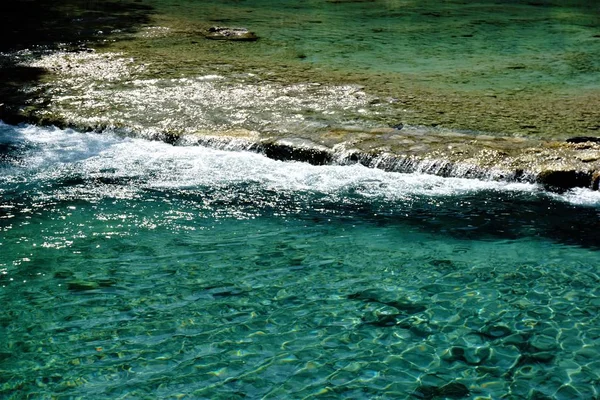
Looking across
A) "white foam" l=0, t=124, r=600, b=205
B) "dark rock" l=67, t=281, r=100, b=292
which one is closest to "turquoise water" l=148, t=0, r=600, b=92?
"white foam" l=0, t=124, r=600, b=205

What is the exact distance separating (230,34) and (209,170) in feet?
23.1

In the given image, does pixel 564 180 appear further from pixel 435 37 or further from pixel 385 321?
pixel 435 37

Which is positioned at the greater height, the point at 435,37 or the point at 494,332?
the point at 435,37

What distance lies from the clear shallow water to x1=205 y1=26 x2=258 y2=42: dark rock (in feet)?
21.3

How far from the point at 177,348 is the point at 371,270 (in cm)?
172

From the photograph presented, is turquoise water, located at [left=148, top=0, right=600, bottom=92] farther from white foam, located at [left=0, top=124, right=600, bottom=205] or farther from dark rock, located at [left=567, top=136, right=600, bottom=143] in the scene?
white foam, located at [left=0, top=124, right=600, bottom=205]

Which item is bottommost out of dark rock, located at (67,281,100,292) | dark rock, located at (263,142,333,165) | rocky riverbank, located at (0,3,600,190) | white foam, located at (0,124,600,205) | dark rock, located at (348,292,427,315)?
dark rock, located at (348,292,427,315)

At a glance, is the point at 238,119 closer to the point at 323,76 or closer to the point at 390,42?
the point at 323,76

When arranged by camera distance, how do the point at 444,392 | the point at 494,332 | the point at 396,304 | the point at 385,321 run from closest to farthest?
the point at 444,392
the point at 494,332
the point at 385,321
the point at 396,304

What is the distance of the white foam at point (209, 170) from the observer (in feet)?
23.9

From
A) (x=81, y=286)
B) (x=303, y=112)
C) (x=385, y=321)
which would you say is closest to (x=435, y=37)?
(x=303, y=112)

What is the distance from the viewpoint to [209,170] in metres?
7.92

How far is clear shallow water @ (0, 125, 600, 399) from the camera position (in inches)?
177

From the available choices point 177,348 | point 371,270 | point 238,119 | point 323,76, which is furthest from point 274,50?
point 177,348
